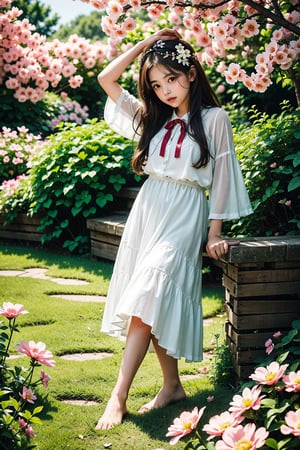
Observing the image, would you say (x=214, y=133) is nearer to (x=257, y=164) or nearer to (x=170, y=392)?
(x=257, y=164)

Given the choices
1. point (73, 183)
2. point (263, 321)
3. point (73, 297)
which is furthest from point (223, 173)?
point (73, 183)

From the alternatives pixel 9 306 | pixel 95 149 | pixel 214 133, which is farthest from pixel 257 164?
pixel 95 149

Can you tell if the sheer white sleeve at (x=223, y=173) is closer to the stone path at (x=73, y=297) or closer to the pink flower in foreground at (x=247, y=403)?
the stone path at (x=73, y=297)

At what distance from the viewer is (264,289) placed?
2.96 m

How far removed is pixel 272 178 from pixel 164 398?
1425 millimetres

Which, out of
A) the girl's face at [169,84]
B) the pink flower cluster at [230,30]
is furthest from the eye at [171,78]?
the pink flower cluster at [230,30]

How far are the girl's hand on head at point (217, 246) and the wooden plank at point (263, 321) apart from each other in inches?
11.3

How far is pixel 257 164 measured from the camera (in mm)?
3721

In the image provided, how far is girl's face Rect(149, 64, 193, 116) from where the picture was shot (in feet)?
9.62

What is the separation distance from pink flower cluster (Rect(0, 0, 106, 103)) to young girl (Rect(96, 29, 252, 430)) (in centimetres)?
577

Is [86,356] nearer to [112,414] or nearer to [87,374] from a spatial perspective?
[87,374]

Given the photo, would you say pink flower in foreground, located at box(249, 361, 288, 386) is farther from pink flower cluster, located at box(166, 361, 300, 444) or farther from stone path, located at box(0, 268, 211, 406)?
stone path, located at box(0, 268, 211, 406)

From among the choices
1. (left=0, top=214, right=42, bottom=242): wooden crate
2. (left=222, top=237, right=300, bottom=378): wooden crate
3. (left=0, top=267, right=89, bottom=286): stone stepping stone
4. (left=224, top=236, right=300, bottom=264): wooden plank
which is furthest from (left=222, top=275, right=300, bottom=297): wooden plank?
(left=0, top=214, right=42, bottom=242): wooden crate

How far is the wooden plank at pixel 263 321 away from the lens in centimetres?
296
